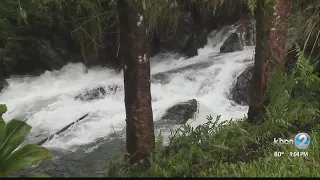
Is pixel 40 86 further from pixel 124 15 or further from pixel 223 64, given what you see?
pixel 124 15

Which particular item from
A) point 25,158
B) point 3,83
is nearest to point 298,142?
point 25,158

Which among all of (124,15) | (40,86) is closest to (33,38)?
(40,86)

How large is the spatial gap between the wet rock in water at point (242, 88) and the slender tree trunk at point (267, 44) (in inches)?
155

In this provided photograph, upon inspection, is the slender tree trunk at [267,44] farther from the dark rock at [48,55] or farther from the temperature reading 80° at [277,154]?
the dark rock at [48,55]

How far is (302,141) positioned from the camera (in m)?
3.81

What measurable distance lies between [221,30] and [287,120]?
8857 mm

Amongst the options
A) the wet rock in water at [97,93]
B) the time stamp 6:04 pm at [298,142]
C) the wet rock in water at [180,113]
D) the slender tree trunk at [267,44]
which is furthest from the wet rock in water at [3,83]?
the time stamp 6:04 pm at [298,142]

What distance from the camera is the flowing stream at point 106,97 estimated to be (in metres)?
7.66

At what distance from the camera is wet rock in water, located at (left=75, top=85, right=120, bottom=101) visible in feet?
33.1

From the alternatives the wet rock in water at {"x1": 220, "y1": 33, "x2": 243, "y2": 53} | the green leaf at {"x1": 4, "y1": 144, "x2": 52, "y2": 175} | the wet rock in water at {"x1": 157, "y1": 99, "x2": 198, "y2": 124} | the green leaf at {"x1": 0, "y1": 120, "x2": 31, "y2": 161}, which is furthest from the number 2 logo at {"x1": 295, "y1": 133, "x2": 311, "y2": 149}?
the wet rock in water at {"x1": 220, "y1": 33, "x2": 243, "y2": 53}

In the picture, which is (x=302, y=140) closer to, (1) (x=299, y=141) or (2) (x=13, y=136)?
(1) (x=299, y=141)

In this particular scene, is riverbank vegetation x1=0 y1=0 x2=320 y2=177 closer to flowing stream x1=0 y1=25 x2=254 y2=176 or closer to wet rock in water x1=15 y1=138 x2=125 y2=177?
wet rock in water x1=15 y1=138 x2=125 y2=177

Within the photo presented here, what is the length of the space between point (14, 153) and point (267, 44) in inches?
115

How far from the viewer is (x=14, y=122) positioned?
2975 mm
